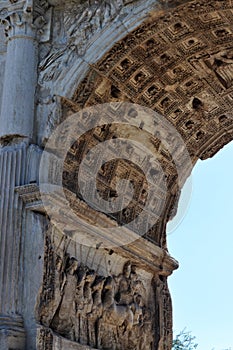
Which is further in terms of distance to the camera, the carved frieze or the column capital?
the column capital

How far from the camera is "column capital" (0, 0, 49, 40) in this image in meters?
12.0

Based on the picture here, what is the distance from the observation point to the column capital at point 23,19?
39.3 feet

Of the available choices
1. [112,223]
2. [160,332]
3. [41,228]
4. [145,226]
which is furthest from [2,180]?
[160,332]

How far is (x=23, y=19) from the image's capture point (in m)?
12.0

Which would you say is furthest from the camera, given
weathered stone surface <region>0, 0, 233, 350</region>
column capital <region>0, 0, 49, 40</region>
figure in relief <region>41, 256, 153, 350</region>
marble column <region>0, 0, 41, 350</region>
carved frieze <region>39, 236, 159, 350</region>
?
column capital <region>0, 0, 49, 40</region>

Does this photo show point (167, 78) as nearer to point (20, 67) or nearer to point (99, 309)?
point (20, 67)

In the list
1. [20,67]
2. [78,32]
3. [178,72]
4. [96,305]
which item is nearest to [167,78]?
[178,72]

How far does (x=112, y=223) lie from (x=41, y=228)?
1.78 metres

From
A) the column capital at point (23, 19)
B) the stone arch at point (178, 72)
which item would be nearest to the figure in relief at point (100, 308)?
the stone arch at point (178, 72)

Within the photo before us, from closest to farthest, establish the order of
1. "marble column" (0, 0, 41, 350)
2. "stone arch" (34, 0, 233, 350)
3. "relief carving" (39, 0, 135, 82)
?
"marble column" (0, 0, 41, 350) → "stone arch" (34, 0, 233, 350) → "relief carving" (39, 0, 135, 82)

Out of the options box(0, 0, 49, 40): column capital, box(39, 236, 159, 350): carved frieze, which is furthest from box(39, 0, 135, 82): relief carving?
box(39, 236, 159, 350): carved frieze

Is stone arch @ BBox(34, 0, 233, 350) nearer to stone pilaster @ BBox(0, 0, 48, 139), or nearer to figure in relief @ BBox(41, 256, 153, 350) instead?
stone pilaster @ BBox(0, 0, 48, 139)

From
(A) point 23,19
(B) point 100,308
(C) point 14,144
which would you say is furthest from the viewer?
(B) point 100,308

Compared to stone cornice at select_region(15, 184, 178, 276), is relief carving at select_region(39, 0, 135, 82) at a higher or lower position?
higher
